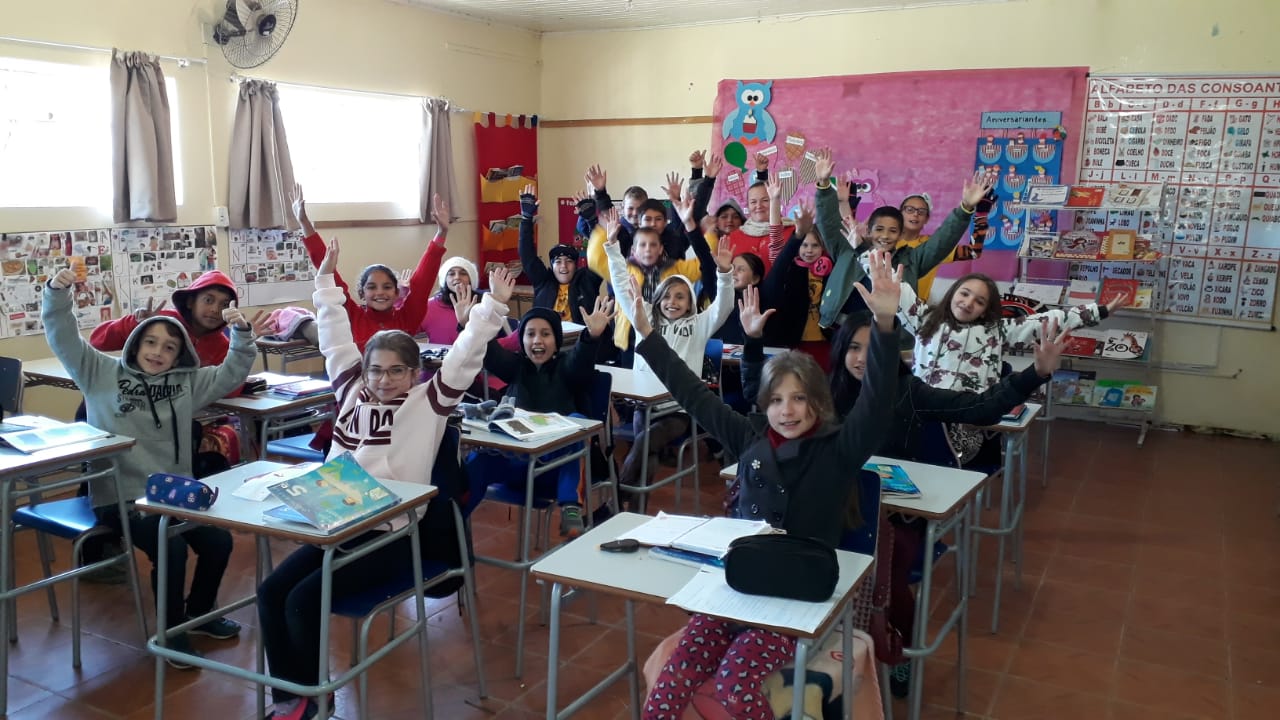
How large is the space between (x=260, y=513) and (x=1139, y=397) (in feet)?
18.9

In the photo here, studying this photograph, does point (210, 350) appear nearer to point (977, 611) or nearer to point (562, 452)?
point (562, 452)

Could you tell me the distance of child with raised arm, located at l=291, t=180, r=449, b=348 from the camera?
4.39m

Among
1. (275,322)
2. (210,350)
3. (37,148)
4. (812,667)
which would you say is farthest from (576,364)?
(37,148)

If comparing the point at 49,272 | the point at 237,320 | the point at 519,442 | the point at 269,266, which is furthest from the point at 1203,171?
the point at 49,272

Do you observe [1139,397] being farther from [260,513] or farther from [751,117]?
[260,513]

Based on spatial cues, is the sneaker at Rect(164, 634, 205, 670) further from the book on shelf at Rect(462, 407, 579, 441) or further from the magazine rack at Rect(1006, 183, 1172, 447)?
the magazine rack at Rect(1006, 183, 1172, 447)

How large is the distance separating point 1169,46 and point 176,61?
20.1 feet

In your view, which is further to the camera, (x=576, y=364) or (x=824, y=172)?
(x=824, y=172)

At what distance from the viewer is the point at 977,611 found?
3.56m

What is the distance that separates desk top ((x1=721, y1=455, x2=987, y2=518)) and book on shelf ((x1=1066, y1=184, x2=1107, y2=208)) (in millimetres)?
3985

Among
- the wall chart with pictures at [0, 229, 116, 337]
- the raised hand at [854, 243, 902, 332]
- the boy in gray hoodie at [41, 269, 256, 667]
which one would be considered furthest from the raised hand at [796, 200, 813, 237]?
the wall chart with pictures at [0, 229, 116, 337]

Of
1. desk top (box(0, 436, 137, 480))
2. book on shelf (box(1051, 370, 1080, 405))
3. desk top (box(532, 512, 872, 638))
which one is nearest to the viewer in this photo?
desk top (box(532, 512, 872, 638))

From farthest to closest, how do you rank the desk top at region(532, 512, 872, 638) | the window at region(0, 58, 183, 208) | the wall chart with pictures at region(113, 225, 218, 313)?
the wall chart with pictures at region(113, 225, 218, 313)
the window at region(0, 58, 183, 208)
the desk top at region(532, 512, 872, 638)

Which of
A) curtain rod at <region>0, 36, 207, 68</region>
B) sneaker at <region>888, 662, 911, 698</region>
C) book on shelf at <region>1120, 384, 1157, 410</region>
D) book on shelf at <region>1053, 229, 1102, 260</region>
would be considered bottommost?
sneaker at <region>888, 662, 911, 698</region>
